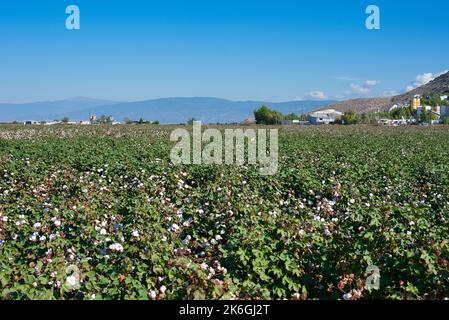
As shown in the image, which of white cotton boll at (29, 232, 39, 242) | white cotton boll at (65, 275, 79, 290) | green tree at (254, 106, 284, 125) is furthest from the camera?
green tree at (254, 106, 284, 125)

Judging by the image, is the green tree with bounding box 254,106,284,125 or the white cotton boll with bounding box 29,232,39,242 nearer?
the white cotton boll with bounding box 29,232,39,242

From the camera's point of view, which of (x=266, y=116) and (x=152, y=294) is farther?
(x=266, y=116)

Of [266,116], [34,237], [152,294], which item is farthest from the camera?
[266,116]

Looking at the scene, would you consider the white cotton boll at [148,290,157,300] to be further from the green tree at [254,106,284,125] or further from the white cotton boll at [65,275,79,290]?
the green tree at [254,106,284,125]

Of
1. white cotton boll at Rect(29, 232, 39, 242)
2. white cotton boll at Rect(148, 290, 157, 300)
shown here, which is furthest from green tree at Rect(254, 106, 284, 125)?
white cotton boll at Rect(148, 290, 157, 300)

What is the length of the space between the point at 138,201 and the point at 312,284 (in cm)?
325

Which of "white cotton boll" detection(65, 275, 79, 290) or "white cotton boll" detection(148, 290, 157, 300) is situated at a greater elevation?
"white cotton boll" detection(65, 275, 79, 290)

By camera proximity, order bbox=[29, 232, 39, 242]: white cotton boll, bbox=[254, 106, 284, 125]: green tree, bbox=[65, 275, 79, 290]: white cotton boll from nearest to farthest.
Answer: bbox=[65, 275, 79, 290]: white cotton boll
bbox=[29, 232, 39, 242]: white cotton boll
bbox=[254, 106, 284, 125]: green tree

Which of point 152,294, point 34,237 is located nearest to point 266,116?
point 34,237

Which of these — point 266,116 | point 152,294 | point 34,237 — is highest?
point 266,116

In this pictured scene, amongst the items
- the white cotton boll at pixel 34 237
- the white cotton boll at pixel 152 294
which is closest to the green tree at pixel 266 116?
the white cotton boll at pixel 34 237

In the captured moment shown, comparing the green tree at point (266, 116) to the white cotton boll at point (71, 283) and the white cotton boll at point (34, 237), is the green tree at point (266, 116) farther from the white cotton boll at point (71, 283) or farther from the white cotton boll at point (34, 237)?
the white cotton boll at point (71, 283)

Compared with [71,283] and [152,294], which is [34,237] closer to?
[71,283]

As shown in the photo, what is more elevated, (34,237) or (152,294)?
(34,237)
